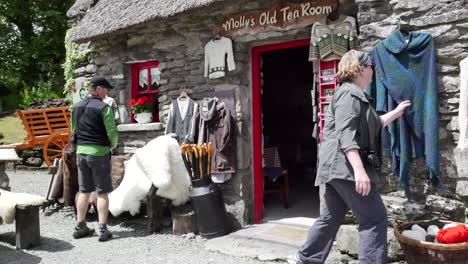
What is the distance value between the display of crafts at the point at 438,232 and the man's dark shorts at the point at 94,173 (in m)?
3.42

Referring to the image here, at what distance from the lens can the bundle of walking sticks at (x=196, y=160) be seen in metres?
5.40

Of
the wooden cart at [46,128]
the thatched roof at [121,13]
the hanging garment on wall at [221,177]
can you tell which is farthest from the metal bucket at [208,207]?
the wooden cart at [46,128]

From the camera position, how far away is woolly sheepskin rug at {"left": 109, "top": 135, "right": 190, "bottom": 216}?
5.59m

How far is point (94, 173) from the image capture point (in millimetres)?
5285

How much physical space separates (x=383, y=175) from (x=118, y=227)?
367 centimetres

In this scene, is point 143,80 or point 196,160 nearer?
point 196,160

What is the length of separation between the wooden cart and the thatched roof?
3217mm

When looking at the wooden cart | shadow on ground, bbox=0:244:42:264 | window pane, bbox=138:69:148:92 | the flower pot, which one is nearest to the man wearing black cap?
shadow on ground, bbox=0:244:42:264

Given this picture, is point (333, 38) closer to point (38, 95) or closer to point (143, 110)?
point (143, 110)

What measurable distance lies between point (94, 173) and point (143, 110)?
6.29 ft

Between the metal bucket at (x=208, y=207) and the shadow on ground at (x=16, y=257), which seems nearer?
the shadow on ground at (x=16, y=257)

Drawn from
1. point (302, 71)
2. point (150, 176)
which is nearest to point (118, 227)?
point (150, 176)

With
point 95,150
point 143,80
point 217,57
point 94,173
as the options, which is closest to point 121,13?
point 143,80

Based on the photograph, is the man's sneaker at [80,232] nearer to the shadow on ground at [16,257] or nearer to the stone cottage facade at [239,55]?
the shadow on ground at [16,257]
